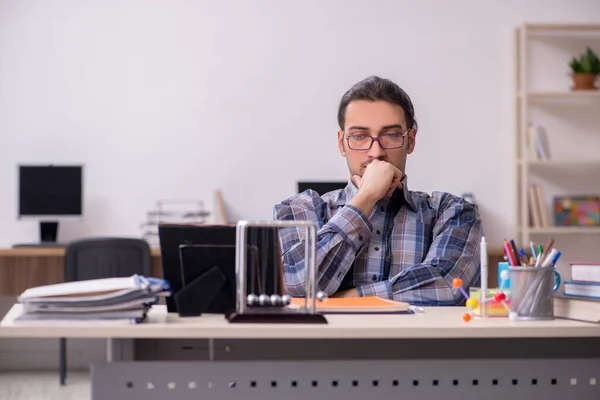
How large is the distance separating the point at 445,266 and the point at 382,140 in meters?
0.38

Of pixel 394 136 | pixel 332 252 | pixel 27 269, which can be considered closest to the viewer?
pixel 332 252

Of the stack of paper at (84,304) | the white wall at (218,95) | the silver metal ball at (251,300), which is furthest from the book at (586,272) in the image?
the white wall at (218,95)

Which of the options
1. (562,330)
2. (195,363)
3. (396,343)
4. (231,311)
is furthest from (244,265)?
(562,330)

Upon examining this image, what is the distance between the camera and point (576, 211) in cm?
541

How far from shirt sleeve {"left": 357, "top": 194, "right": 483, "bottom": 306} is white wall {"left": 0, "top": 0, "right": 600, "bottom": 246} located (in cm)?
291

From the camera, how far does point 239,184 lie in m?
5.29

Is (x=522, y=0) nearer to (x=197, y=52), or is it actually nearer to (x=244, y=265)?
(x=197, y=52)

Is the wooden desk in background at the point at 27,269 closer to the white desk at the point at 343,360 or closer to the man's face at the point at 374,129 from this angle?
the man's face at the point at 374,129

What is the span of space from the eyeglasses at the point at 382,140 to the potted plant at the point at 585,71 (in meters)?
3.38

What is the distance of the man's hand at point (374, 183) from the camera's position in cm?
226

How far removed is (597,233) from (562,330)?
413 cm

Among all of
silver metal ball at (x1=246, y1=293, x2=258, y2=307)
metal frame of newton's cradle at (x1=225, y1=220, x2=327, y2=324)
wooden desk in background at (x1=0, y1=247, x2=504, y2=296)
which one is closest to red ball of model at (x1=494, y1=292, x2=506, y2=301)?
metal frame of newton's cradle at (x1=225, y1=220, x2=327, y2=324)

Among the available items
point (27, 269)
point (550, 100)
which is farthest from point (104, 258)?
point (550, 100)

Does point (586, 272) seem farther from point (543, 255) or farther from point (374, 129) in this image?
point (374, 129)
